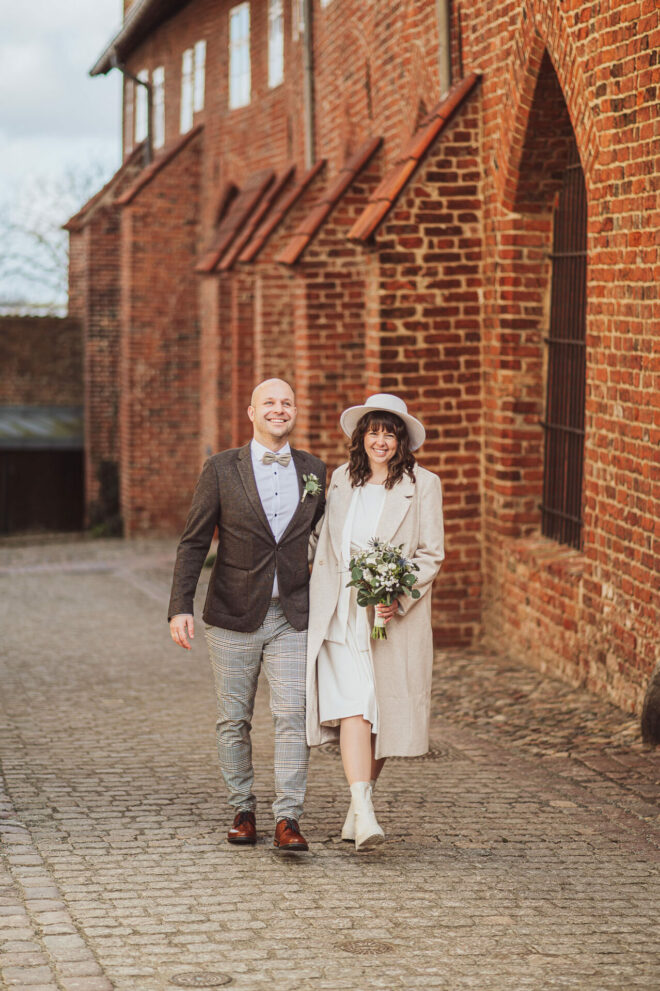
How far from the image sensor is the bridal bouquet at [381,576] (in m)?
5.71

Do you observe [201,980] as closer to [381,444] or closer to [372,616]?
[372,616]

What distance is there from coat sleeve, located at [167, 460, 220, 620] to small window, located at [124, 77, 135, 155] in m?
22.7

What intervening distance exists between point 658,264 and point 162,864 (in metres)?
4.22

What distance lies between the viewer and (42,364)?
2683 centimetres

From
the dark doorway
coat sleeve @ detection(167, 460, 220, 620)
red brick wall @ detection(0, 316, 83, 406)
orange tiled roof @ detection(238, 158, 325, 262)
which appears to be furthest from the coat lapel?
the dark doorway

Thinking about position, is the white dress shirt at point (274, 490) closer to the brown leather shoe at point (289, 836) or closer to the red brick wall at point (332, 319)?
the brown leather shoe at point (289, 836)

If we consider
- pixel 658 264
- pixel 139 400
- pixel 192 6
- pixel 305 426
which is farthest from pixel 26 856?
pixel 192 6

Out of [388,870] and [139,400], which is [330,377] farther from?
[139,400]

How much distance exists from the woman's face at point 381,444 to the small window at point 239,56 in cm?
1510

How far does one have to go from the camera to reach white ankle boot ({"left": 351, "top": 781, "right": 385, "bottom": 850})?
5.66 metres

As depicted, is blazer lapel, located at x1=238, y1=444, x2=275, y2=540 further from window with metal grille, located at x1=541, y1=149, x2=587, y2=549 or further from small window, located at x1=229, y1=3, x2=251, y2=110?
small window, located at x1=229, y1=3, x2=251, y2=110

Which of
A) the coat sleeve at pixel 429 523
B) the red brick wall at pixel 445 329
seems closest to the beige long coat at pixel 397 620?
the coat sleeve at pixel 429 523

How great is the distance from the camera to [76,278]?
28219 millimetres

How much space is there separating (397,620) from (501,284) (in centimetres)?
515
